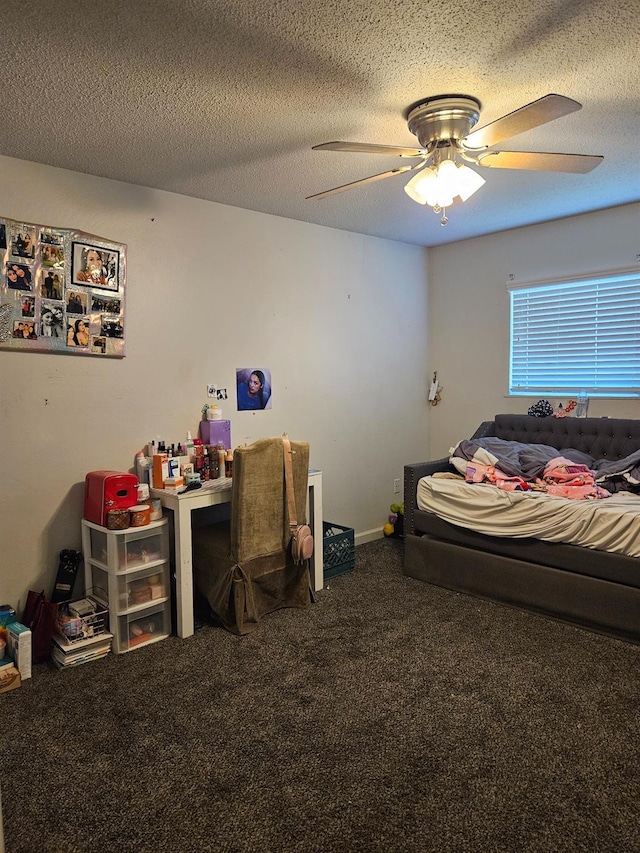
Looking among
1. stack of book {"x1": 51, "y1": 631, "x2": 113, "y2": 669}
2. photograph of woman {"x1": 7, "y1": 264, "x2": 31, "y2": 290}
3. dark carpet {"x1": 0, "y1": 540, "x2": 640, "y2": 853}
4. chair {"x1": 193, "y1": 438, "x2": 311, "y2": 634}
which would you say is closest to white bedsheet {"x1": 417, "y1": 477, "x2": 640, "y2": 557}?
dark carpet {"x1": 0, "y1": 540, "x2": 640, "y2": 853}

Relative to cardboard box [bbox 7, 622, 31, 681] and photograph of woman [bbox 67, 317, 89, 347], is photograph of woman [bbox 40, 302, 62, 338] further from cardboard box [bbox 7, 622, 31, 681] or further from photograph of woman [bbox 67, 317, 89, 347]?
cardboard box [bbox 7, 622, 31, 681]

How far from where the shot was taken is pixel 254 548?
2969 millimetres

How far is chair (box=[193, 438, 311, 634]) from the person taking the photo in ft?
9.46

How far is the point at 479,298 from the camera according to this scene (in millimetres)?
4594

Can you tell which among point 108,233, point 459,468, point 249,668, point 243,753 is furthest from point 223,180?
point 243,753

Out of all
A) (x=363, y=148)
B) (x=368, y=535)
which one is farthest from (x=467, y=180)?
(x=368, y=535)

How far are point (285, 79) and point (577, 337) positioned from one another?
291 cm

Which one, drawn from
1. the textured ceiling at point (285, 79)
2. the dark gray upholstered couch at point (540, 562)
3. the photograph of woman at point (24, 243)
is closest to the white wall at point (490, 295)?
the dark gray upholstered couch at point (540, 562)

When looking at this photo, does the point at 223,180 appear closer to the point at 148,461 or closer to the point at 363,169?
the point at 363,169

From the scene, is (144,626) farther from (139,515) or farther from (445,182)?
(445,182)

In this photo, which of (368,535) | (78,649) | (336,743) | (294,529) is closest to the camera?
(336,743)

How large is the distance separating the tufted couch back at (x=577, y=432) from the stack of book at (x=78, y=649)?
2.91 meters

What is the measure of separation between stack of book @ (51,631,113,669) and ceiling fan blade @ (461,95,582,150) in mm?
2716

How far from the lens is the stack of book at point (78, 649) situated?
257 centimetres
